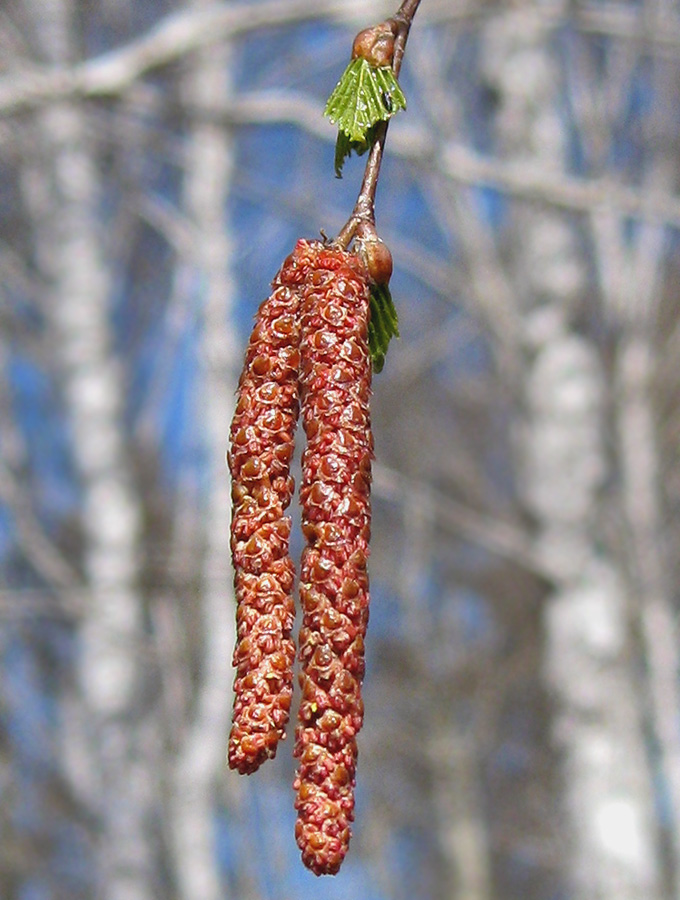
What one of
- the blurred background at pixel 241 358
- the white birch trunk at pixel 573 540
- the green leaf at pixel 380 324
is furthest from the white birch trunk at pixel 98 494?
the green leaf at pixel 380 324

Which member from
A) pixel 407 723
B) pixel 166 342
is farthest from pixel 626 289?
pixel 407 723

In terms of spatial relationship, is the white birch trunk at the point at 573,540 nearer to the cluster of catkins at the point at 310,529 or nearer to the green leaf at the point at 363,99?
the green leaf at the point at 363,99

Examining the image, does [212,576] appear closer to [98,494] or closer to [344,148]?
[98,494]

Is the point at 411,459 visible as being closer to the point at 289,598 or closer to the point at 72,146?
the point at 72,146

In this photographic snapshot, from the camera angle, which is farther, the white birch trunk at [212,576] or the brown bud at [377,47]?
the white birch trunk at [212,576]

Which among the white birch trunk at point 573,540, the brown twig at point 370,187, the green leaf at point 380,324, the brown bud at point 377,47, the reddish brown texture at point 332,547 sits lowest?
the reddish brown texture at point 332,547

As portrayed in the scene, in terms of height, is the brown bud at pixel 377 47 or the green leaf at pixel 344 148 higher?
the brown bud at pixel 377 47
